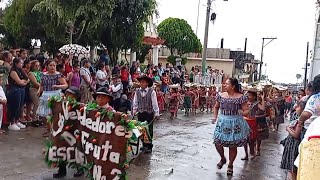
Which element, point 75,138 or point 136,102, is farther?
point 136,102

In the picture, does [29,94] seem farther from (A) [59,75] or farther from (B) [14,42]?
(B) [14,42]

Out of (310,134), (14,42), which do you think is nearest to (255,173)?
(310,134)

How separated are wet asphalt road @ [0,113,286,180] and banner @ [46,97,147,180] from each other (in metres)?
0.56

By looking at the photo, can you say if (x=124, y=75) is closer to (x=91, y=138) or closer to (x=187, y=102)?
(x=187, y=102)

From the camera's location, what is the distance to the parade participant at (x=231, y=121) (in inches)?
296

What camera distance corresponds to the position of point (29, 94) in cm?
1097

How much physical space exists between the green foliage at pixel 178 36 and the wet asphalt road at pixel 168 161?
3166 centimetres

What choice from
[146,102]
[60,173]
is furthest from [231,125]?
[60,173]

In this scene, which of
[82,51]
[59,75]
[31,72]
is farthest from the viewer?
[82,51]

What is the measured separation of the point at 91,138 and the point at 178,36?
37.6 m

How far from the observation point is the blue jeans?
10195 millimetres

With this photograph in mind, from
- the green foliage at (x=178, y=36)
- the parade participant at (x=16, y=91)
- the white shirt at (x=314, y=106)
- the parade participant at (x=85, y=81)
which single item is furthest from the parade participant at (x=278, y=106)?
the green foliage at (x=178, y=36)

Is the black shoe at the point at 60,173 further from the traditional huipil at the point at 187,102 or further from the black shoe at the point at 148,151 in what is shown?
the traditional huipil at the point at 187,102

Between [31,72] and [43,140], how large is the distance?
6.90 ft
